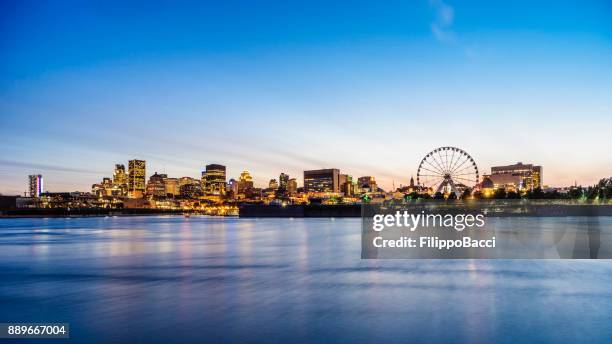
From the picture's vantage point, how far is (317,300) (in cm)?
1512

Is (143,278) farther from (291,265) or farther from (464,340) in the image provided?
(464,340)

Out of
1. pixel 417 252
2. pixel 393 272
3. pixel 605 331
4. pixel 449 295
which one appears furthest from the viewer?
pixel 417 252

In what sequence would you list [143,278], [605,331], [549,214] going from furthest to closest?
1. [549,214]
2. [143,278]
3. [605,331]

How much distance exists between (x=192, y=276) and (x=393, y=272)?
793 cm

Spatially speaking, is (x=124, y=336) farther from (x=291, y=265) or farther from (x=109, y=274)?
(x=291, y=265)

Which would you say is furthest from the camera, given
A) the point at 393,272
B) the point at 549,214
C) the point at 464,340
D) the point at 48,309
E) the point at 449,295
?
the point at 549,214

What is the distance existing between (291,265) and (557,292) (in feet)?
38.3

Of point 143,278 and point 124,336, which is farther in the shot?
point 143,278

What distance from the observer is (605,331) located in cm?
1125

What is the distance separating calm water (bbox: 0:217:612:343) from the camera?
11.2m

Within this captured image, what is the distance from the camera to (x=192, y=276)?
20516 mm

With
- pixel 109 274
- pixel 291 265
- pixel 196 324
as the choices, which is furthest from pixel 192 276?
pixel 196 324

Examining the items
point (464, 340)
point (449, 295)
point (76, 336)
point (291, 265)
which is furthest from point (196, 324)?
point (291, 265)

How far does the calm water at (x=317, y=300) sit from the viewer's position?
11203 mm
